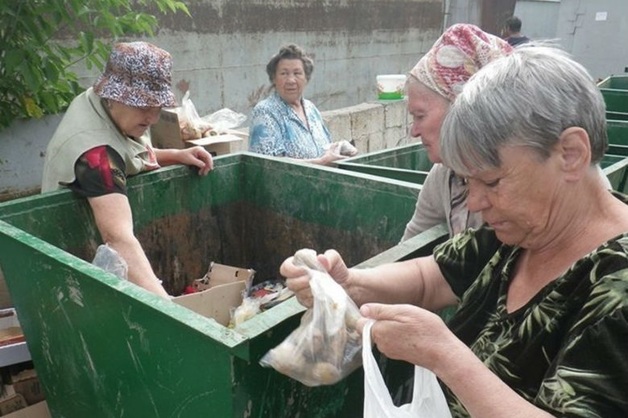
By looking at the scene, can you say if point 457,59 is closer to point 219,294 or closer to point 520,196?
point 520,196

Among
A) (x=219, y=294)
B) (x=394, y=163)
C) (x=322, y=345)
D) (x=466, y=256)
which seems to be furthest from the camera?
(x=394, y=163)

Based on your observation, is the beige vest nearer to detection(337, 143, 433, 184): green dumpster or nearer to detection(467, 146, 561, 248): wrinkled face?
detection(337, 143, 433, 184): green dumpster

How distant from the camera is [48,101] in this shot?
9.41 feet

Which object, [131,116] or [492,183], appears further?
[131,116]

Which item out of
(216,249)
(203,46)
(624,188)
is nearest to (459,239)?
(216,249)

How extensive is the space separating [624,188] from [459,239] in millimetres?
2042

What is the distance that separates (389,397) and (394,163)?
7.94 ft

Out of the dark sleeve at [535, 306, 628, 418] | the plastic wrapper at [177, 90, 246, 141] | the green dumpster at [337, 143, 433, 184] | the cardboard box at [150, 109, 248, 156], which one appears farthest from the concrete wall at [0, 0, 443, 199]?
the dark sleeve at [535, 306, 628, 418]

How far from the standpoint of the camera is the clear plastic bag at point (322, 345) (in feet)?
3.87

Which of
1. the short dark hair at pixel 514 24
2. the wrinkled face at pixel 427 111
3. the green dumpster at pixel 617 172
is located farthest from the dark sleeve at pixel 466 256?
the short dark hair at pixel 514 24

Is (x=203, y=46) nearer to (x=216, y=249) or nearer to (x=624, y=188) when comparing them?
(x=216, y=249)

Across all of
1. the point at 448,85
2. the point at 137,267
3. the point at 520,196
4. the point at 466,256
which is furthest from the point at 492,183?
the point at 137,267

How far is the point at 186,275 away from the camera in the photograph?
281 centimetres

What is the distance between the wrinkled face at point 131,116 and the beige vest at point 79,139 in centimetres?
3
